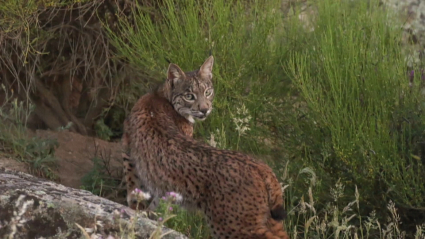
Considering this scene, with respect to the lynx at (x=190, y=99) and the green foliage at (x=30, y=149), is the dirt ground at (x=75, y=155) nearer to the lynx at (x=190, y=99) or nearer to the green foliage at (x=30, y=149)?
the green foliage at (x=30, y=149)

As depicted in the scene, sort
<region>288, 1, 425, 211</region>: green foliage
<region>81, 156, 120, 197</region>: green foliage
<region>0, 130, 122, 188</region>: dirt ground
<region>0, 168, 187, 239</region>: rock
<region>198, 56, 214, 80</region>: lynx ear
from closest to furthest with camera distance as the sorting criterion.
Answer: <region>0, 168, 187, 239</region>: rock → <region>288, 1, 425, 211</region>: green foliage → <region>198, 56, 214, 80</region>: lynx ear → <region>81, 156, 120, 197</region>: green foliage → <region>0, 130, 122, 188</region>: dirt ground

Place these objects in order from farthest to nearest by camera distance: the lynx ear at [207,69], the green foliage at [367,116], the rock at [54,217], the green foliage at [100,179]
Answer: the green foliage at [100,179] → the lynx ear at [207,69] → the green foliage at [367,116] → the rock at [54,217]

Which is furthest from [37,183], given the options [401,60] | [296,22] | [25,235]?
[296,22]

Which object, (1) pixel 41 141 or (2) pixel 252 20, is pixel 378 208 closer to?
(2) pixel 252 20

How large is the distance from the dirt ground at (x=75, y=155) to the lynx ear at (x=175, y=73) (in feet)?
4.90

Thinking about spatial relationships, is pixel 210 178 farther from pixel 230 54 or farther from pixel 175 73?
pixel 230 54

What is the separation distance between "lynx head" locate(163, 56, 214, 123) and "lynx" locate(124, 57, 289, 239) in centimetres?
33

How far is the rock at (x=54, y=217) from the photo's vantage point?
3002mm

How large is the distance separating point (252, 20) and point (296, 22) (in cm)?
49

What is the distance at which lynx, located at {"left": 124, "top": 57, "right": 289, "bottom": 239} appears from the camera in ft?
14.5

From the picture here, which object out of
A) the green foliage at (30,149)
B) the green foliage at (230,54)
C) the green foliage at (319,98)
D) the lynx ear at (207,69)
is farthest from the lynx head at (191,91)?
the green foliage at (30,149)

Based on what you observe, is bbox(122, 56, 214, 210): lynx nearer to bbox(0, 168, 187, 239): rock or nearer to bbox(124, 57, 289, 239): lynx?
bbox(124, 57, 289, 239): lynx

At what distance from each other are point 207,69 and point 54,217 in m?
2.87

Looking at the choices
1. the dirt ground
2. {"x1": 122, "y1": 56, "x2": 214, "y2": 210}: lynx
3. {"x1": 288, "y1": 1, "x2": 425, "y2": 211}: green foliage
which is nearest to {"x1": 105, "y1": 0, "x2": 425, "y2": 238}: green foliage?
{"x1": 288, "y1": 1, "x2": 425, "y2": 211}: green foliage
